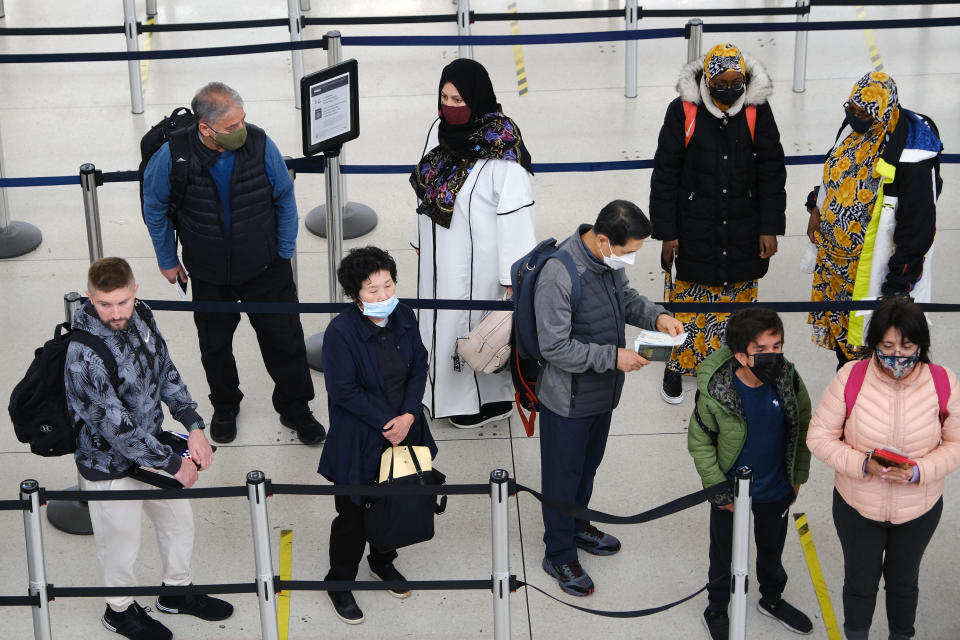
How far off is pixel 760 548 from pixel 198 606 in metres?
2.16

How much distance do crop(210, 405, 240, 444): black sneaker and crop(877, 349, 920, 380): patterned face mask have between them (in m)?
3.17

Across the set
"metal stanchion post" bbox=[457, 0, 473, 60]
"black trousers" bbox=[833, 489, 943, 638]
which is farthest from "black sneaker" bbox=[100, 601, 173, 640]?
"metal stanchion post" bbox=[457, 0, 473, 60]

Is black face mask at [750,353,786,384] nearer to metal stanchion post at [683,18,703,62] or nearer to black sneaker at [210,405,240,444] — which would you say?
black sneaker at [210,405,240,444]

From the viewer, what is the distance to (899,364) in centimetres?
455

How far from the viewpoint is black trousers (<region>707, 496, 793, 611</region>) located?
504 centimetres

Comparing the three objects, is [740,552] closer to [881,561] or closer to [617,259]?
[881,561]

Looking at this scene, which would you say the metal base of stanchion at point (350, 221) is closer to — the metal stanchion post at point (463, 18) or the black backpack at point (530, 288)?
the metal stanchion post at point (463, 18)

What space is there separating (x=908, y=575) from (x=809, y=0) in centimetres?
583

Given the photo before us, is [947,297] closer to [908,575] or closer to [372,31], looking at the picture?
[908,575]

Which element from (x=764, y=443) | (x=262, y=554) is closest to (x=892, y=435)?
(x=764, y=443)

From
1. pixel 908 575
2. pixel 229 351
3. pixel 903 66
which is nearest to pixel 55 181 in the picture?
pixel 229 351

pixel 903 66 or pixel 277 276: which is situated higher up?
pixel 903 66

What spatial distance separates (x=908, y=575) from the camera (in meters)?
4.89

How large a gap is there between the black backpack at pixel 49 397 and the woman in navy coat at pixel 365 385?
816 mm
